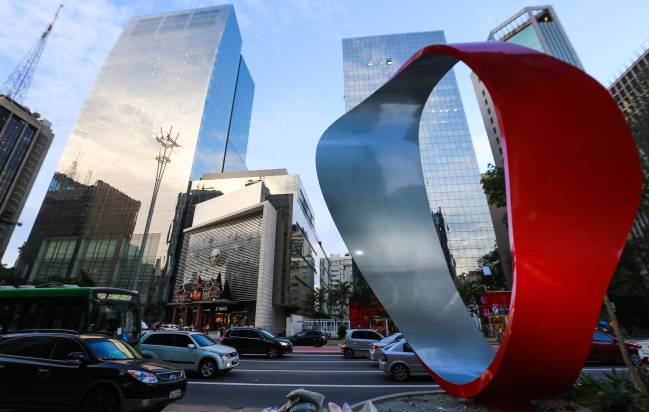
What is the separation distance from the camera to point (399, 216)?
25.7 ft

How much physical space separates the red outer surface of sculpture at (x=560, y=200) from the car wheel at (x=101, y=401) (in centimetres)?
630

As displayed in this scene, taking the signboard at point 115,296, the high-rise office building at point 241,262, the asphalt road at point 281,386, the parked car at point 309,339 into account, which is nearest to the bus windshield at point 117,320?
the signboard at point 115,296

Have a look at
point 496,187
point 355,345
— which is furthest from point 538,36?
point 355,345

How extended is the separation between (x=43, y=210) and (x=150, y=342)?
81440 mm

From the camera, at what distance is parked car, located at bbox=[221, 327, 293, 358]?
55.7 ft

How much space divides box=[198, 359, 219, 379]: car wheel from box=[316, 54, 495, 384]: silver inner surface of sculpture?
652 cm

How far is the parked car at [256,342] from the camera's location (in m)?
17.0

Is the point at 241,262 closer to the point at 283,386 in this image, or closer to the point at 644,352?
the point at 283,386

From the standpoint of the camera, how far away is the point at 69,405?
5328 millimetres

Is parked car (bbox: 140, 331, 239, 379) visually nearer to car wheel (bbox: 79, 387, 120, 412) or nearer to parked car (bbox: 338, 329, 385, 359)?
car wheel (bbox: 79, 387, 120, 412)

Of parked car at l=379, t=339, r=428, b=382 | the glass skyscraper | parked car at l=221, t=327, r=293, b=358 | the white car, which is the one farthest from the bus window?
the glass skyscraper

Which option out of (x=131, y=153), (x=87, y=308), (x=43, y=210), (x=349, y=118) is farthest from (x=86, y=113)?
(x=349, y=118)

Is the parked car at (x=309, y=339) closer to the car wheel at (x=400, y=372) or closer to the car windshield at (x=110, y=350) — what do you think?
the car wheel at (x=400, y=372)

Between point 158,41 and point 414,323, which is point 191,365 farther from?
point 158,41
